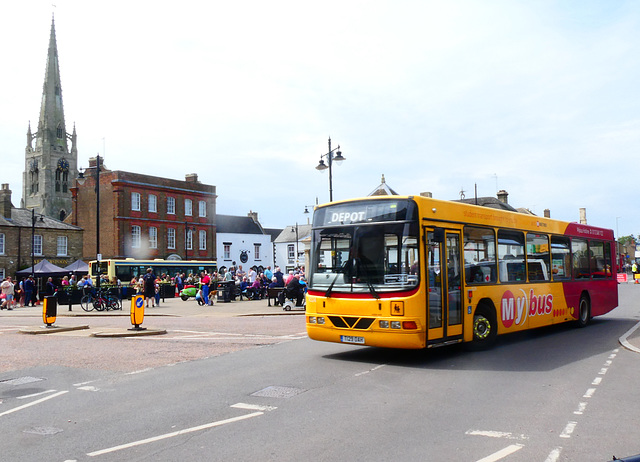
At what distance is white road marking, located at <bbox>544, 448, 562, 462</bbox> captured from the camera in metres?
4.97

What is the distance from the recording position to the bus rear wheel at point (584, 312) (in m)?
15.4

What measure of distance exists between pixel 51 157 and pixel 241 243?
63230 millimetres

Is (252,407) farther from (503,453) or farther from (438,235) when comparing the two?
(438,235)

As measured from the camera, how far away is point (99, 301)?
86.3 ft

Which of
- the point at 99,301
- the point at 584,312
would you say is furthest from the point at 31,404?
the point at 99,301

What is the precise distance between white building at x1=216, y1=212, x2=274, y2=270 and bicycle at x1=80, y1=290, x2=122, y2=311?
4131cm

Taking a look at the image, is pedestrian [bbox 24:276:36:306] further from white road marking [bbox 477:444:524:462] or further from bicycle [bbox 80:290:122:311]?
white road marking [bbox 477:444:524:462]

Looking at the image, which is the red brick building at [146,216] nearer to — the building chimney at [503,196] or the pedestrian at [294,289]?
the building chimney at [503,196]

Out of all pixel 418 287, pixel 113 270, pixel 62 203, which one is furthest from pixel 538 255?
pixel 62 203

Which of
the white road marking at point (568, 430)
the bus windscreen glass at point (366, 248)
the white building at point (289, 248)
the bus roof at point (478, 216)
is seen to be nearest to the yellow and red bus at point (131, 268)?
the bus roof at point (478, 216)

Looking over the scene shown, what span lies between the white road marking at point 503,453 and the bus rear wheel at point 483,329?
566 centimetres

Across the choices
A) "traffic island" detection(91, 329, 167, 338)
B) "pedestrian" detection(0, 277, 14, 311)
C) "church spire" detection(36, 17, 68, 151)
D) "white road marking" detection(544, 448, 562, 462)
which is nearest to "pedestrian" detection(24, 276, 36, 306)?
"pedestrian" detection(0, 277, 14, 311)

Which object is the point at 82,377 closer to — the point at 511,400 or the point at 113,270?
the point at 511,400

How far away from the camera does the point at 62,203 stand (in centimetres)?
11744
